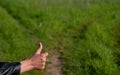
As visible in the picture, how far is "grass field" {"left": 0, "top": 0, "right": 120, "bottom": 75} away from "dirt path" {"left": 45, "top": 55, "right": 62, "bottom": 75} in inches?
3.8

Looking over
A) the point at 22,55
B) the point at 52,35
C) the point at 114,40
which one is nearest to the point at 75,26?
the point at 52,35

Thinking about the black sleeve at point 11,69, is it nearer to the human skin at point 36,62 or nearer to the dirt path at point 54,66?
the human skin at point 36,62

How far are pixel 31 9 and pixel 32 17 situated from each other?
0.77 meters

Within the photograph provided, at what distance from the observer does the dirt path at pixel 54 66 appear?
6.41m

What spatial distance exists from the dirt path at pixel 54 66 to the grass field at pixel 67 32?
96 mm

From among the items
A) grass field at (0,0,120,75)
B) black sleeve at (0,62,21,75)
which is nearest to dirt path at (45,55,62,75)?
grass field at (0,0,120,75)

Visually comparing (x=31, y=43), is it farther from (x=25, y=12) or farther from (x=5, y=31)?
(x=25, y=12)

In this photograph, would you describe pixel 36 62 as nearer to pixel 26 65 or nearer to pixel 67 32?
pixel 26 65

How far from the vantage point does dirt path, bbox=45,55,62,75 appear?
6.41 m

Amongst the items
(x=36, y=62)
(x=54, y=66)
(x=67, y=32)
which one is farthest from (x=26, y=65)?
(x=67, y=32)

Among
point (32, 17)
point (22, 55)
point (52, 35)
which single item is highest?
point (32, 17)

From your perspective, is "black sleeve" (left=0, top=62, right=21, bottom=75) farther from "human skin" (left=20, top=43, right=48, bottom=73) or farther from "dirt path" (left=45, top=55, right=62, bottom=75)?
"dirt path" (left=45, top=55, right=62, bottom=75)

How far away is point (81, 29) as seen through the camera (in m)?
9.30

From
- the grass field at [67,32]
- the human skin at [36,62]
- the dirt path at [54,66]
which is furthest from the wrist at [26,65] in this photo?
the dirt path at [54,66]
